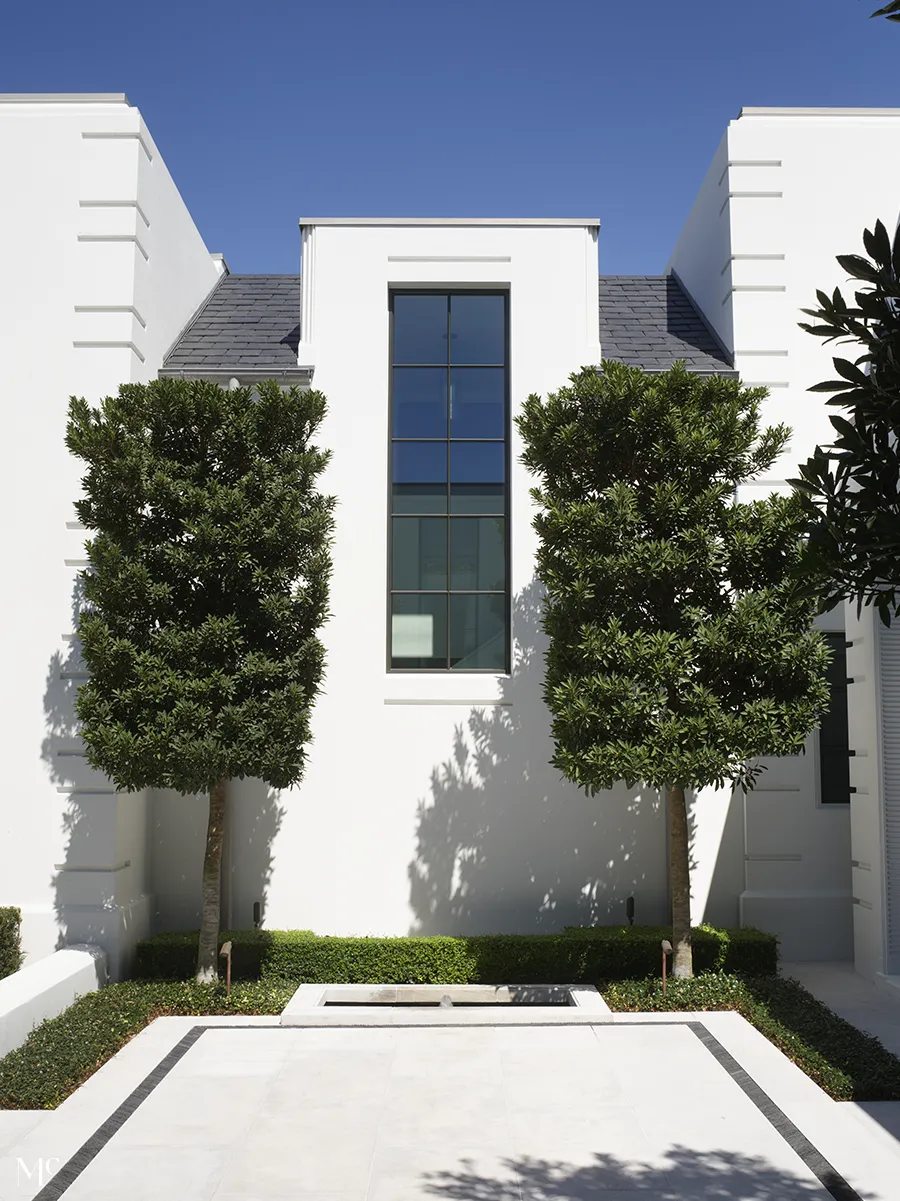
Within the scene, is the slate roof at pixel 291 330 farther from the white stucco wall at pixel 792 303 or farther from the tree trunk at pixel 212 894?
the tree trunk at pixel 212 894

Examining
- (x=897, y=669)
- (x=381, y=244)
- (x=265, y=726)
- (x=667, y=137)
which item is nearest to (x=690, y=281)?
(x=667, y=137)

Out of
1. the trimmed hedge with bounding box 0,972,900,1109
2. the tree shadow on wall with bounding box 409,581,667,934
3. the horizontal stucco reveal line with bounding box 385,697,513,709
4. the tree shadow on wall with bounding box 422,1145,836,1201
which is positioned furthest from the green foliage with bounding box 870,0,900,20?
the horizontal stucco reveal line with bounding box 385,697,513,709

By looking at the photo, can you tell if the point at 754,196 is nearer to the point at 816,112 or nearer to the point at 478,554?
the point at 816,112

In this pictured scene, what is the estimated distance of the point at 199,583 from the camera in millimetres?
10211

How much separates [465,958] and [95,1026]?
3.93 m

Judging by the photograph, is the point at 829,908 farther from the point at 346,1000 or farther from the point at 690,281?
the point at 690,281

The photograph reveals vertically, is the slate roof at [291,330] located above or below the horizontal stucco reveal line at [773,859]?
above

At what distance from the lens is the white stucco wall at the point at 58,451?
36.3 ft

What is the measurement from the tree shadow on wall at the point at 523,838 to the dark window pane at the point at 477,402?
259cm

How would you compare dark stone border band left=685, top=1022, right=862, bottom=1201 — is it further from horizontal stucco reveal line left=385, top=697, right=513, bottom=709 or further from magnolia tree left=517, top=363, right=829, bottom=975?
horizontal stucco reveal line left=385, top=697, right=513, bottom=709

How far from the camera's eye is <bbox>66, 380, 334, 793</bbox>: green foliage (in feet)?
31.8

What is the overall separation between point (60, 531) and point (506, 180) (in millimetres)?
7397

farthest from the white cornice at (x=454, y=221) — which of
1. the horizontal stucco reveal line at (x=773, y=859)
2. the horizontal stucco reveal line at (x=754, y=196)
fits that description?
the horizontal stucco reveal line at (x=773, y=859)

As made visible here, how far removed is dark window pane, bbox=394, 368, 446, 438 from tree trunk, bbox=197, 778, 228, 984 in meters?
5.08
